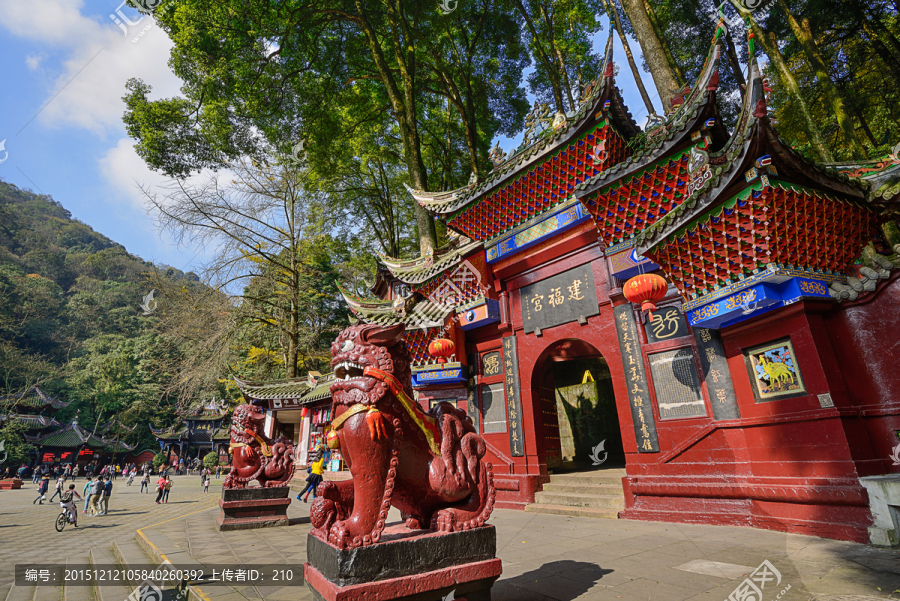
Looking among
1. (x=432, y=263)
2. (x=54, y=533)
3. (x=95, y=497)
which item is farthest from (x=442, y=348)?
(x=95, y=497)

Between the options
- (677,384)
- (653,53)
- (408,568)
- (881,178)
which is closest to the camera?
(408,568)

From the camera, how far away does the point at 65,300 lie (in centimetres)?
5438

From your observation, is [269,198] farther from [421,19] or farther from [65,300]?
[65,300]

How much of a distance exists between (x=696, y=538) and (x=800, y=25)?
1321 centimetres

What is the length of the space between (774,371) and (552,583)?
165 inches

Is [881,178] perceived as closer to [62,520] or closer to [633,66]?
[633,66]

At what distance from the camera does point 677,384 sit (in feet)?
21.7

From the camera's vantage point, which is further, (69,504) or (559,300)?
(69,504)

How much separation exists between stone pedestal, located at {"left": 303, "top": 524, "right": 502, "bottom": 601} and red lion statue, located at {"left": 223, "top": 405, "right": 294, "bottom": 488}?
5746mm

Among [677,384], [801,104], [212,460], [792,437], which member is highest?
[801,104]

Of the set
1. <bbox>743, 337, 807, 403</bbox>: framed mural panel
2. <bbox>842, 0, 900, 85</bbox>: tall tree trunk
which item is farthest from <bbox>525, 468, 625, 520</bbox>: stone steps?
<bbox>842, 0, 900, 85</bbox>: tall tree trunk

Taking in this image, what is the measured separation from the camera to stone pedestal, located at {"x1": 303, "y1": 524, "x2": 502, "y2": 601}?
2299mm

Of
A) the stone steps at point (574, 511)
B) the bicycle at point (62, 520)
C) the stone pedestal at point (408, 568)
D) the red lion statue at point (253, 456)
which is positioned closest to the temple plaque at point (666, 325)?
the stone steps at point (574, 511)

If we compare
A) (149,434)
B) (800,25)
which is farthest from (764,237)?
(149,434)
